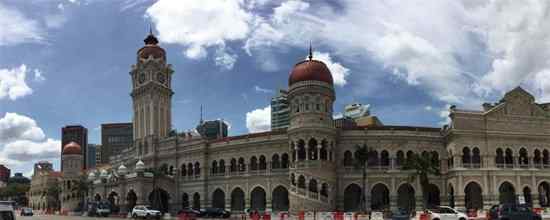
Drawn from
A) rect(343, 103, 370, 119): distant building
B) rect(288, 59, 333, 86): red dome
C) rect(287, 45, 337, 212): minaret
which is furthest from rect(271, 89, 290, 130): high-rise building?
rect(287, 45, 337, 212): minaret

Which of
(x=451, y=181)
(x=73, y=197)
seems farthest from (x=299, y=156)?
(x=73, y=197)

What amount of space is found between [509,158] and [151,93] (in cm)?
4876

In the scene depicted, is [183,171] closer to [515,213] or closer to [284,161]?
[284,161]

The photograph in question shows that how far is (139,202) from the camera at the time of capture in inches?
3140

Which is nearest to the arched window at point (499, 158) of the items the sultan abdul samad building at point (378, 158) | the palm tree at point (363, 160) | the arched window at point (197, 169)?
the sultan abdul samad building at point (378, 158)

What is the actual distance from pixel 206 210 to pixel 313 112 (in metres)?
16.3

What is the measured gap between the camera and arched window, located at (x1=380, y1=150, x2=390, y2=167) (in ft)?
228

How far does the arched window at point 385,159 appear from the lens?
69.6m

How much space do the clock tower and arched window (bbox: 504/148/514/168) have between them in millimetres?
46435

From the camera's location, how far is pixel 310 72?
6781 cm

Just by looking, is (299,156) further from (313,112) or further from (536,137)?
(536,137)

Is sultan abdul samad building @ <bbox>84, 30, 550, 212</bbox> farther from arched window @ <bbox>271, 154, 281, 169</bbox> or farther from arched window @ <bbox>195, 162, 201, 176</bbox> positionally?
arched window @ <bbox>195, 162, 201, 176</bbox>

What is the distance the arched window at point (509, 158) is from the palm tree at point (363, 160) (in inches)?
636

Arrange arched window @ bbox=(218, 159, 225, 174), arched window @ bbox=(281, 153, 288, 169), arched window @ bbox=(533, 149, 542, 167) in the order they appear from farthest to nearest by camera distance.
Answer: arched window @ bbox=(218, 159, 225, 174) → arched window @ bbox=(281, 153, 288, 169) → arched window @ bbox=(533, 149, 542, 167)
